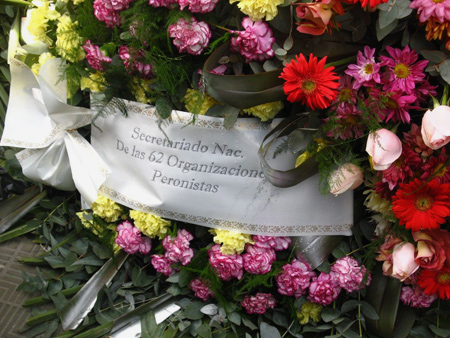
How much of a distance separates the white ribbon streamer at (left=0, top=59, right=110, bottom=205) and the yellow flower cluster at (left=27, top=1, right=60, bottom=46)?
0.11 m

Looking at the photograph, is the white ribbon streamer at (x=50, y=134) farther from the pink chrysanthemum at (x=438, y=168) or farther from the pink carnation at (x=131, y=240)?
the pink chrysanthemum at (x=438, y=168)

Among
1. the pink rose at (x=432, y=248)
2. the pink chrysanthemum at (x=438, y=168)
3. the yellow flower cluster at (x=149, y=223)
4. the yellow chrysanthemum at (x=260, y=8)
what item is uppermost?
the yellow chrysanthemum at (x=260, y=8)

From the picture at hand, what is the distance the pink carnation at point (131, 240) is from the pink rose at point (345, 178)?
20.8 inches

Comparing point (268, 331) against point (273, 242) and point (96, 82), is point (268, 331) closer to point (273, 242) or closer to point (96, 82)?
point (273, 242)

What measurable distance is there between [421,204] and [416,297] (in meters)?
0.29

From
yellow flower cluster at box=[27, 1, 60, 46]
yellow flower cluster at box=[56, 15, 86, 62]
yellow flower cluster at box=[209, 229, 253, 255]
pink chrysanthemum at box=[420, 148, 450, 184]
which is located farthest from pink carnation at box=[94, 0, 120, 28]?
pink chrysanthemum at box=[420, 148, 450, 184]

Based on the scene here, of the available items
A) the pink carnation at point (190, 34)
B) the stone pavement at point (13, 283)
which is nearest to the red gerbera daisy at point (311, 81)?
the pink carnation at point (190, 34)

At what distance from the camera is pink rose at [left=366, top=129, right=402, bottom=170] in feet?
3.63

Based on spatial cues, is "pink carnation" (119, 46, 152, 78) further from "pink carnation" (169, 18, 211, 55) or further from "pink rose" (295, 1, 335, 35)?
"pink rose" (295, 1, 335, 35)

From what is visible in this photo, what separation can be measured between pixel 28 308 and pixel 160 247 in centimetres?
40

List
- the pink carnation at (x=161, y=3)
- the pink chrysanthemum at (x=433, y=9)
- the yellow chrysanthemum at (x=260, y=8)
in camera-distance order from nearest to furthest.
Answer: the pink chrysanthemum at (x=433, y=9) < the yellow chrysanthemum at (x=260, y=8) < the pink carnation at (x=161, y=3)

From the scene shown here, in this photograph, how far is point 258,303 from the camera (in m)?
1.37

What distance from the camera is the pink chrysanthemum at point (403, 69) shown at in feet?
3.66

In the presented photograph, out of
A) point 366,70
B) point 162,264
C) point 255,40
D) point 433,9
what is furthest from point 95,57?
point 433,9
